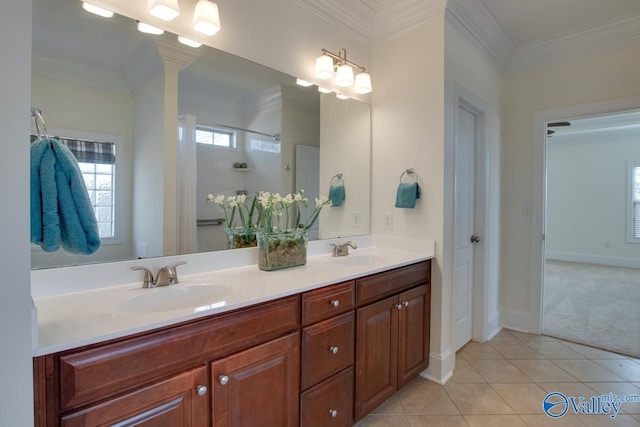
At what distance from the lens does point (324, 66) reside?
1987 millimetres

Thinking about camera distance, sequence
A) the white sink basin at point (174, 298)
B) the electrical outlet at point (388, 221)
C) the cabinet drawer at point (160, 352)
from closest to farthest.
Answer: the cabinet drawer at point (160, 352)
the white sink basin at point (174, 298)
the electrical outlet at point (388, 221)

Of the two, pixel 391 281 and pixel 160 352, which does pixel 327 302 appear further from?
pixel 160 352

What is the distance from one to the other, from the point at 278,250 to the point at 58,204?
3.06ft

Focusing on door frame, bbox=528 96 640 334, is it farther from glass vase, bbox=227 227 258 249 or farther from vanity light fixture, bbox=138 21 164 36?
vanity light fixture, bbox=138 21 164 36

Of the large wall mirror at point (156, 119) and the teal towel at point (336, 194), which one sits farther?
the teal towel at point (336, 194)

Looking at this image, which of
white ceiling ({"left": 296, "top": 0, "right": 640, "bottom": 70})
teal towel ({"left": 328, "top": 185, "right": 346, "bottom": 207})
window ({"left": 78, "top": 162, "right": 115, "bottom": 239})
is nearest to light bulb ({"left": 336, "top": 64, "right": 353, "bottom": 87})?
white ceiling ({"left": 296, "top": 0, "right": 640, "bottom": 70})

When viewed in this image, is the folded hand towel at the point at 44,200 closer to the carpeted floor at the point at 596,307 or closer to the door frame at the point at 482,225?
the door frame at the point at 482,225

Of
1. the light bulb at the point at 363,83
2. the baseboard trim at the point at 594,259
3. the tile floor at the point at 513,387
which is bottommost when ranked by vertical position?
the tile floor at the point at 513,387

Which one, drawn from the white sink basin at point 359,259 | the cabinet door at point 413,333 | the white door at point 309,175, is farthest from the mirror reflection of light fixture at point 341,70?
the cabinet door at point 413,333

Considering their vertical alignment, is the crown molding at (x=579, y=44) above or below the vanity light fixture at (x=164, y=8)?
above

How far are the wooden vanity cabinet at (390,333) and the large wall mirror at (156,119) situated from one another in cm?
63

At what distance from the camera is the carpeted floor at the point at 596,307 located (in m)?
2.78

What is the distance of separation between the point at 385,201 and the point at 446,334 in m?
1.03

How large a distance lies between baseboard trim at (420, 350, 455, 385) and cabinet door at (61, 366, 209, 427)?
1.63m
